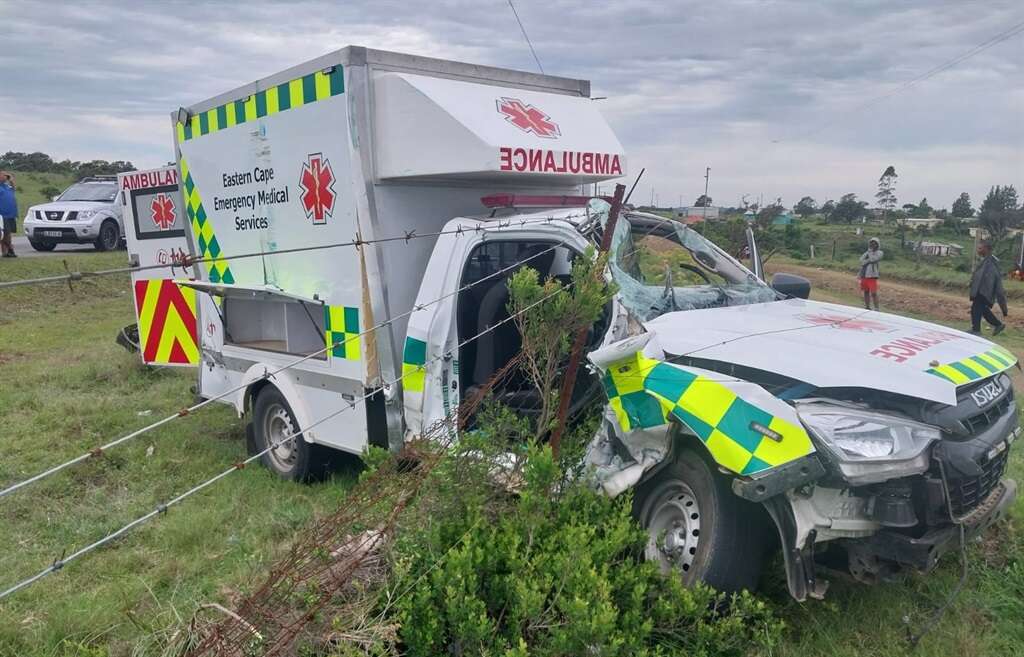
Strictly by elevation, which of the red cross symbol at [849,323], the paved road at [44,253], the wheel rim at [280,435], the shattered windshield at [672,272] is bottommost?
the wheel rim at [280,435]

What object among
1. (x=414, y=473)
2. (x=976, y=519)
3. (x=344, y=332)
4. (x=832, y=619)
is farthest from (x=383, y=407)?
(x=976, y=519)

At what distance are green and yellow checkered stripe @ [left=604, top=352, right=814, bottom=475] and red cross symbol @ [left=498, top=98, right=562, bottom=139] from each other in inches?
78.2

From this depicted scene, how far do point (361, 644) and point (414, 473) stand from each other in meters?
0.73

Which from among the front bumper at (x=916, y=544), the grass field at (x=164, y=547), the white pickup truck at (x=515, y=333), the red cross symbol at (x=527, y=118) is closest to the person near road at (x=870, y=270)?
the grass field at (x=164, y=547)

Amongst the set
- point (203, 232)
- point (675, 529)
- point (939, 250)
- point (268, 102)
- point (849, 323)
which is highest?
point (268, 102)

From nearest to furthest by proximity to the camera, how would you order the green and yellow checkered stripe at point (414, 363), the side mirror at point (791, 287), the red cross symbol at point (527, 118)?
the green and yellow checkered stripe at point (414, 363) < the side mirror at point (791, 287) < the red cross symbol at point (527, 118)

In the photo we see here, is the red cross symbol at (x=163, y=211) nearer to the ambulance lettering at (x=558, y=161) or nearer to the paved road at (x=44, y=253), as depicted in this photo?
the ambulance lettering at (x=558, y=161)

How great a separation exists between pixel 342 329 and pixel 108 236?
14745 millimetres

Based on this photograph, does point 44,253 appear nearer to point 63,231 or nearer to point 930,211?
point 63,231

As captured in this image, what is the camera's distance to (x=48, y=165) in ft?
141

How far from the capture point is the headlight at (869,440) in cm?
286

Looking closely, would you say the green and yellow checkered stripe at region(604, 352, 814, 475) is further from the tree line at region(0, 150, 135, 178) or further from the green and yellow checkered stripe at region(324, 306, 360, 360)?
the tree line at region(0, 150, 135, 178)

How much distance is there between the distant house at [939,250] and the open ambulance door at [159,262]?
2439 cm

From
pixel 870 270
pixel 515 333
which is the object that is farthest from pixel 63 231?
pixel 870 270
